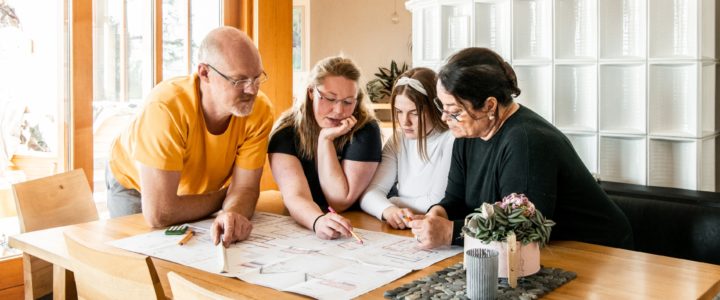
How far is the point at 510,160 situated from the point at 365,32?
5.88 metres

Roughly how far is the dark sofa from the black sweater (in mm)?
282

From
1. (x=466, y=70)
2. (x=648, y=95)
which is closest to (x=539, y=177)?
(x=466, y=70)

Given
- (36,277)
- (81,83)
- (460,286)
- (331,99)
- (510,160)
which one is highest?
(81,83)

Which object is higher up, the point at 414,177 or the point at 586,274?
the point at 414,177

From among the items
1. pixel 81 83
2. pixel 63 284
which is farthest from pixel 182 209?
pixel 81 83

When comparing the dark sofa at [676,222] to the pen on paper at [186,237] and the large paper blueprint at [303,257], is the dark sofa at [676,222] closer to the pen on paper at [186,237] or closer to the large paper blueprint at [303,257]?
the large paper blueprint at [303,257]

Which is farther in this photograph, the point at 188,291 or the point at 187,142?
the point at 187,142

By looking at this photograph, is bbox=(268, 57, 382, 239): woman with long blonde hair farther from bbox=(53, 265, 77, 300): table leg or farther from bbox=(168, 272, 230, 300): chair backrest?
bbox=(168, 272, 230, 300): chair backrest

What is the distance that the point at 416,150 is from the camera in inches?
83.0

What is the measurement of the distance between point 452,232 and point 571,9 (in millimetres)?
1405

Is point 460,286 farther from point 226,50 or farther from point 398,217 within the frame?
point 226,50

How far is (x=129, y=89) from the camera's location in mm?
3424

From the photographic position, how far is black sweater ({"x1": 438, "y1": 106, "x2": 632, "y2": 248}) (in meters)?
1.58

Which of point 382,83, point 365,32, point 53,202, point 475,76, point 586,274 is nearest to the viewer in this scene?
point 586,274
